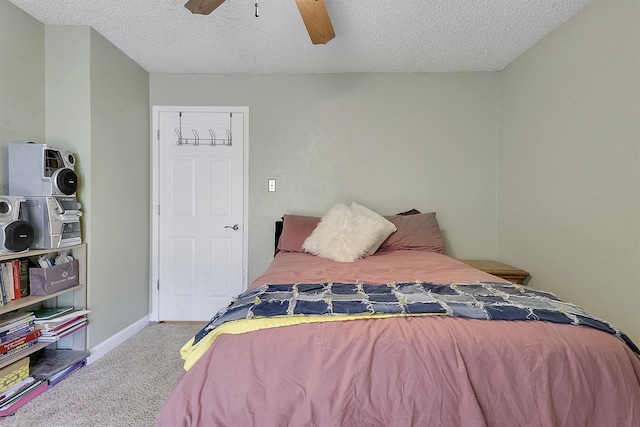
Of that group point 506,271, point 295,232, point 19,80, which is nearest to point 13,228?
point 19,80

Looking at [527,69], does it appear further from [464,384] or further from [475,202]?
[464,384]

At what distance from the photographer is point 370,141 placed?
2885 millimetres

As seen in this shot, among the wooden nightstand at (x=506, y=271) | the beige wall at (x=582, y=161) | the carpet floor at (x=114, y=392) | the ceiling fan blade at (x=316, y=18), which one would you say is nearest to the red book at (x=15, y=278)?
the carpet floor at (x=114, y=392)

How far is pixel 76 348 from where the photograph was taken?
84.3 inches

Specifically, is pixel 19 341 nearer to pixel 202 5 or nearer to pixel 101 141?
pixel 101 141

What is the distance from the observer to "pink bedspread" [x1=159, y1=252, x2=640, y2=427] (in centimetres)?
90

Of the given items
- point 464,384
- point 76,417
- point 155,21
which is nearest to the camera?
point 464,384

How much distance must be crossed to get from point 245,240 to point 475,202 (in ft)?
7.32

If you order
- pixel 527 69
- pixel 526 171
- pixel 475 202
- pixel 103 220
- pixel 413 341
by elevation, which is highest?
pixel 527 69

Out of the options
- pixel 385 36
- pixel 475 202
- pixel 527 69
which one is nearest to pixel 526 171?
pixel 475 202

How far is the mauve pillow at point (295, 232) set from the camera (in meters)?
2.44

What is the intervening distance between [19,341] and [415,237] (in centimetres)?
267

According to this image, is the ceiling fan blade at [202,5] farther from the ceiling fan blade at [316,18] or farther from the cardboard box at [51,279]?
the cardboard box at [51,279]

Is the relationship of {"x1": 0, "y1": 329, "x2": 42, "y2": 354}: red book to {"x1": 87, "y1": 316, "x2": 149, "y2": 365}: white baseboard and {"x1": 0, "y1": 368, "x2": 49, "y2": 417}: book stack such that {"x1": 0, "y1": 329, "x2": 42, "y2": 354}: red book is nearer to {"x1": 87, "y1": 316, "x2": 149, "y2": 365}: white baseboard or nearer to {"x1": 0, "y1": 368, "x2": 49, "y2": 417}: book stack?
{"x1": 0, "y1": 368, "x2": 49, "y2": 417}: book stack
